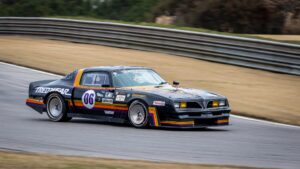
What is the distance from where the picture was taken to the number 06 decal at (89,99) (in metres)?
13.6

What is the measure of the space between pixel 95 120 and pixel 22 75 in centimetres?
623

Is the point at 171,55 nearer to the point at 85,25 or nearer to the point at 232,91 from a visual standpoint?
the point at 85,25

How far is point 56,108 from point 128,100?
2.03 m

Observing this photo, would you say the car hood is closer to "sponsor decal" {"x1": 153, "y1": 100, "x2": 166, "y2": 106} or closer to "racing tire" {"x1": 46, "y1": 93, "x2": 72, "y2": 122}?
"sponsor decal" {"x1": 153, "y1": 100, "x2": 166, "y2": 106}

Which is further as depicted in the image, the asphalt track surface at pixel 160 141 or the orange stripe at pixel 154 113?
the orange stripe at pixel 154 113

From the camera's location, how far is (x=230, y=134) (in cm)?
1230

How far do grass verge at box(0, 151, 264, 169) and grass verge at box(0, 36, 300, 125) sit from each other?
5788 mm

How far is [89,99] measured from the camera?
13656 millimetres

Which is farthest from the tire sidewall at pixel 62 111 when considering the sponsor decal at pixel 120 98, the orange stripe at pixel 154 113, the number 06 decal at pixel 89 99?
the orange stripe at pixel 154 113

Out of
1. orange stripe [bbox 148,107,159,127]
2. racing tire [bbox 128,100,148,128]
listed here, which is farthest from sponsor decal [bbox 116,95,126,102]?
orange stripe [bbox 148,107,159,127]

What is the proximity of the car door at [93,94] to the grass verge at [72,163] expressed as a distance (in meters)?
4.08

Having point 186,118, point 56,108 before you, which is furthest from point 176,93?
point 56,108

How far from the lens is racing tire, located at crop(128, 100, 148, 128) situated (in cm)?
1274

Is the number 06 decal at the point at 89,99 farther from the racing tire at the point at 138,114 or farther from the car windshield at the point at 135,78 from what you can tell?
the racing tire at the point at 138,114
